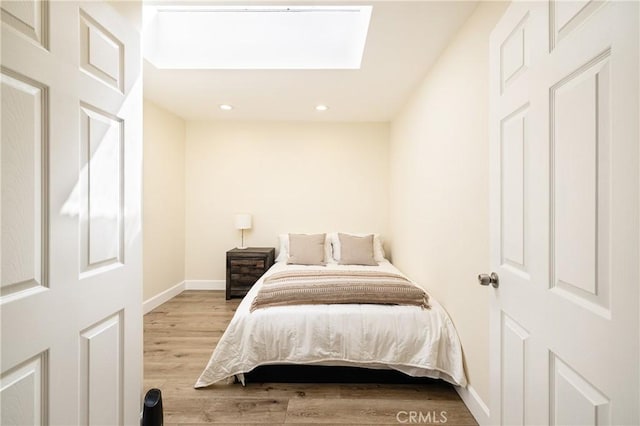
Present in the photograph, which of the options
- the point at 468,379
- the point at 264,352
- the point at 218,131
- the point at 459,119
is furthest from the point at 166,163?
the point at 468,379

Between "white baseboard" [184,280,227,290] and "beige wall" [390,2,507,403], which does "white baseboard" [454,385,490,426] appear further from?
"white baseboard" [184,280,227,290]

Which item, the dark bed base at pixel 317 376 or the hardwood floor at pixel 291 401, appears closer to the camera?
the hardwood floor at pixel 291 401

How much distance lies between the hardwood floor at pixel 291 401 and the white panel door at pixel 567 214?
0.78 meters

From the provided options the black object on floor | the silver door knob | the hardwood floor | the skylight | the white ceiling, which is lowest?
the hardwood floor

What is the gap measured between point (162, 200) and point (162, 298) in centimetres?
123

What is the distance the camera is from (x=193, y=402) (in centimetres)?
189

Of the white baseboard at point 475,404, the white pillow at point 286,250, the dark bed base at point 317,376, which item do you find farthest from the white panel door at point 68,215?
the white pillow at point 286,250

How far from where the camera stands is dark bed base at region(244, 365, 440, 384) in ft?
6.87

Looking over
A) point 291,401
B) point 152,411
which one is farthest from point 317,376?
point 152,411

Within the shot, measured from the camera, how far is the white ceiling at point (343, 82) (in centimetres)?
195

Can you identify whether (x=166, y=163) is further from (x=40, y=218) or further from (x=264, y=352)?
(x=40, y=218)

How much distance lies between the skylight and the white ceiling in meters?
0.08

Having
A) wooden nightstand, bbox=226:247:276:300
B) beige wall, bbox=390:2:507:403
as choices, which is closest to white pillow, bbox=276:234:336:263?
wooden nightstand, bbox=226:247:276:300

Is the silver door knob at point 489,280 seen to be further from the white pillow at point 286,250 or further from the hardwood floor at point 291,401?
the white pillow at point 286,250
